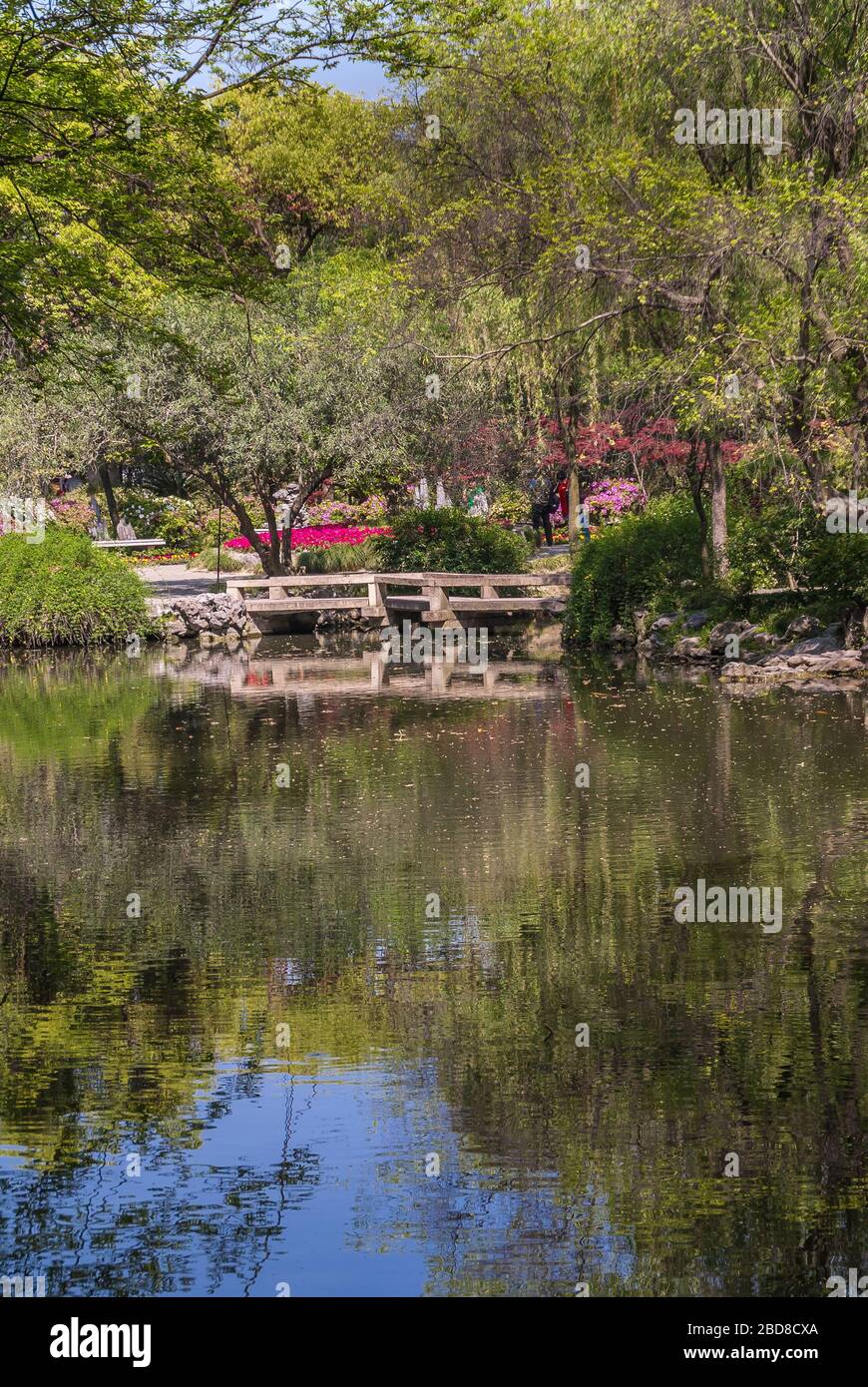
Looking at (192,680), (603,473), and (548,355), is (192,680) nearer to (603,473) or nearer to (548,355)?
(548,355)

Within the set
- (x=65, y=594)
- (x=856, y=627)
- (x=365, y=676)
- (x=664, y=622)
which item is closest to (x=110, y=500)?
(x=65, y=594)

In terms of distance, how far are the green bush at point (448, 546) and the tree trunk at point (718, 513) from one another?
29.1 feet

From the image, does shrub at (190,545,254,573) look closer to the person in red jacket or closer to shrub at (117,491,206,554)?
shrub at (117,491,206,554)

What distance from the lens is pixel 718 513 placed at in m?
27.1

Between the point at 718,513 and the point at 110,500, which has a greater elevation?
the point at 110,500

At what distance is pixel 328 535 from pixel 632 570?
15.3 m

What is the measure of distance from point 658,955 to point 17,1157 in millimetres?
4169

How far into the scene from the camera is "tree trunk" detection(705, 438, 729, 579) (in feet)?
86.5

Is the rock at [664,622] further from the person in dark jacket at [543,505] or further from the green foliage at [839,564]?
the person in dark jacket at [543,505]

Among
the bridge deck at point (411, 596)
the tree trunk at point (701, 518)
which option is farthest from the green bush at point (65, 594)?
the tree trunk at point (701, 518)

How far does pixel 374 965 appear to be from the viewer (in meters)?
9.08

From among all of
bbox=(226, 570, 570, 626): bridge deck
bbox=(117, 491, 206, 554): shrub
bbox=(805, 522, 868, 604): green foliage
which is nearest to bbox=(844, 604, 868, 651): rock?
bbox=(805, 522, 868, 604): green foliage

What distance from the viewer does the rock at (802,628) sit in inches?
966

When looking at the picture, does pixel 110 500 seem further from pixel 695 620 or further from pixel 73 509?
pixel 695 620
